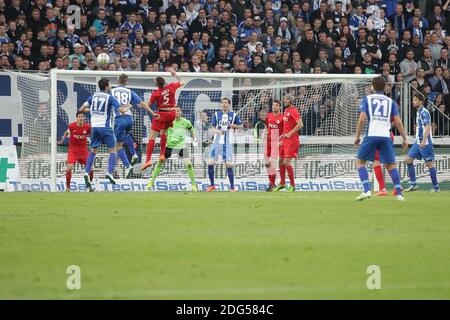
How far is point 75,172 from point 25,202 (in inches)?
312

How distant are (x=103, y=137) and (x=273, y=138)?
4420 mm

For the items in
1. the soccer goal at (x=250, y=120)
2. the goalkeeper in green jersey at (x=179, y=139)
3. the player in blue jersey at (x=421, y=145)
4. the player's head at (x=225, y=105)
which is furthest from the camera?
the soccer goal at (x=250, y=120)

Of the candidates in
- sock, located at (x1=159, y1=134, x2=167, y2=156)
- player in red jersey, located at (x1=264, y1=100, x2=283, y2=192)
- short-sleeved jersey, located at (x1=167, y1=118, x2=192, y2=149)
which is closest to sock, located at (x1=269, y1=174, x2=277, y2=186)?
player in red jersey, located at (x1=264, y1=100, x2=283, y2=192)

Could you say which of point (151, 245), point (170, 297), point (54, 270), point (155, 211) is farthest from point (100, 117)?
point (170, 297)

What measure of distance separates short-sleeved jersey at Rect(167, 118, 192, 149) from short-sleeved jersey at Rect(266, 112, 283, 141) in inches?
79.5

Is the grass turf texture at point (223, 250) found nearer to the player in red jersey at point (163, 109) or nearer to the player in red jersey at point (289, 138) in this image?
the player in red jersey at point (163, 109)

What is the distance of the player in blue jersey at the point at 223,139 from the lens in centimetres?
2266

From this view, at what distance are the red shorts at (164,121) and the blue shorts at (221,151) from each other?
59.7 inches

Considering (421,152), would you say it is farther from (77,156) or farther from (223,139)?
(77,156)

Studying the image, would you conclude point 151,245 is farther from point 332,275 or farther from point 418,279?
point 418,279

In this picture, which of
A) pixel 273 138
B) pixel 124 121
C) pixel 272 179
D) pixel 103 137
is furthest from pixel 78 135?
pixel 272 179

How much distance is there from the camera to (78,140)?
22.8 m

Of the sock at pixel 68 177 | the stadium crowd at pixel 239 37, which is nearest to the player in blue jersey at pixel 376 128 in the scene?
the stadium crowd at pixel 239 37
